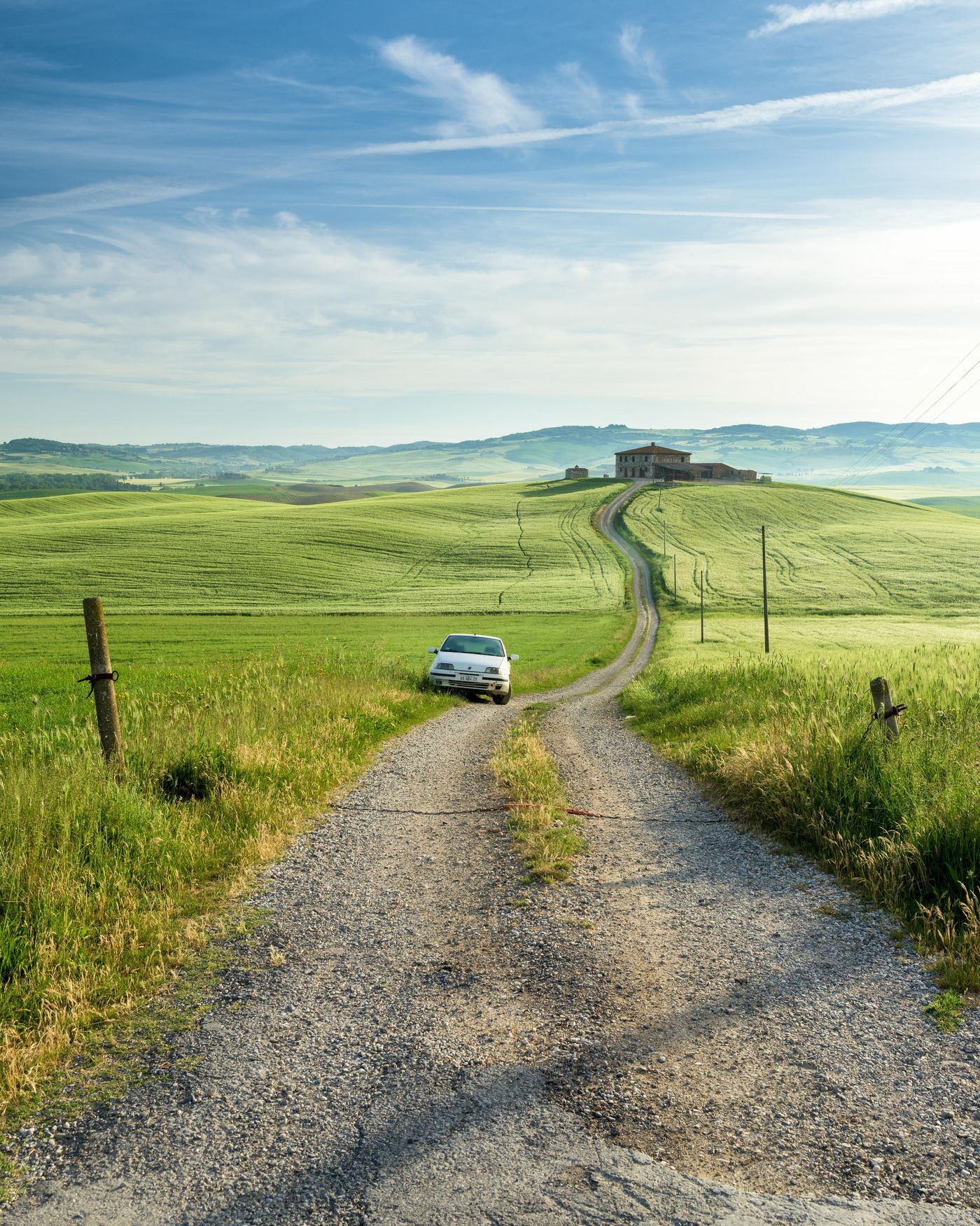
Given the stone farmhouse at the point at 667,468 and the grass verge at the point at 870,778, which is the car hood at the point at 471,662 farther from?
the stone farmhouse at the point at 667,468

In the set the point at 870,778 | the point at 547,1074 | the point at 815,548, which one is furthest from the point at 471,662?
the point at 815,548

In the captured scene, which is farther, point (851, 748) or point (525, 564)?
point (525, 564)

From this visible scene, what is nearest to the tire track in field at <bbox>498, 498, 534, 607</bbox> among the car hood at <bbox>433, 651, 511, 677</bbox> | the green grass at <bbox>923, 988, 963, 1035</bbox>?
the car hood at <bbox>433, 651, 511, 677</bbox>

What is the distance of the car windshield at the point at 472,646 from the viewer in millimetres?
26297

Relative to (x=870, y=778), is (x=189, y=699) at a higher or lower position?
lower

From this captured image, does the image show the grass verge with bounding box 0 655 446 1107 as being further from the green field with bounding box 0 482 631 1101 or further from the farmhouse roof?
the farmhouse roof

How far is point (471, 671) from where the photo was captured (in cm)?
2530

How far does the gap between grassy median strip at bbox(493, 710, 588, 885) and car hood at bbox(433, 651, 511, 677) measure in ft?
30.9

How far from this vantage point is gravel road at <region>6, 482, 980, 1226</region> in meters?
4.13

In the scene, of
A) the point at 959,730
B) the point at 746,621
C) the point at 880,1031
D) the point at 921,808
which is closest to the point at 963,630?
the point at 746,621

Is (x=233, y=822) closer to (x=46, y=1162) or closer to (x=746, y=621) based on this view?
(x=46, y=1162)

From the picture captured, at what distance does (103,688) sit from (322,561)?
65832 mm

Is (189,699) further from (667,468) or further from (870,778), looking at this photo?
(667,468)

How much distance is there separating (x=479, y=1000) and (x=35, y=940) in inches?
130
